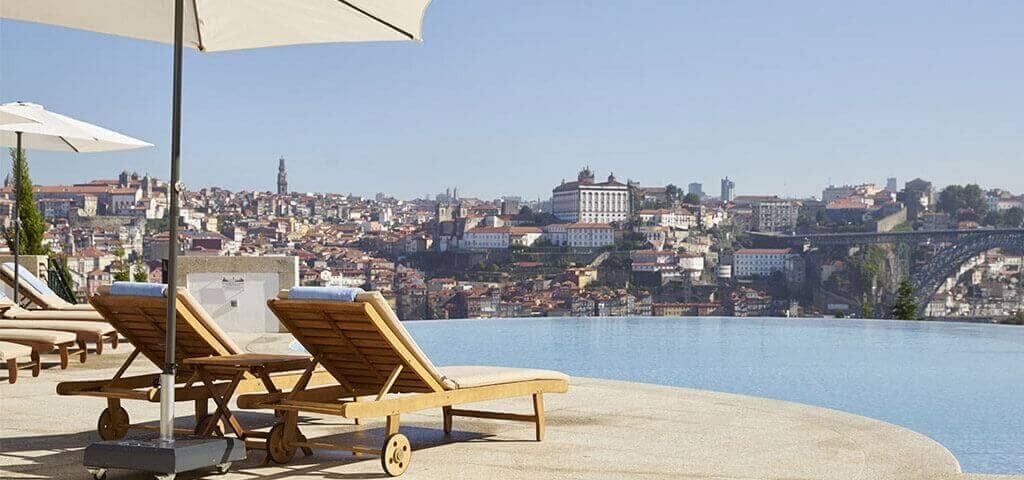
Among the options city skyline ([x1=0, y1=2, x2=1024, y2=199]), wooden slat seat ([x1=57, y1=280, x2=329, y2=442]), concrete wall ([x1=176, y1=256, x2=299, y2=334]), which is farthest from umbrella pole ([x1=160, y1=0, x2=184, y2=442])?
city skyline ([x1=0, y1=2, x2=1024, y2=199])

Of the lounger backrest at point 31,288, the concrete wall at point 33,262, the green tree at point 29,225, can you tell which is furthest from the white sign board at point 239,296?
the green tree at point 29,225

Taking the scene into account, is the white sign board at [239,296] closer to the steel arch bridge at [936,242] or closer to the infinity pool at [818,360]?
the infinity pool at [818,360]

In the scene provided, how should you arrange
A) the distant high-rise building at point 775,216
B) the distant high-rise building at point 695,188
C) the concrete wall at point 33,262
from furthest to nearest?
the distant high-rise building at point 695,188 < the distant high-rise building at point 775,216 < the concrete wall at point 33,262

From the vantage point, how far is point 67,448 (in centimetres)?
494

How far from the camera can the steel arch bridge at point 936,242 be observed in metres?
45.7

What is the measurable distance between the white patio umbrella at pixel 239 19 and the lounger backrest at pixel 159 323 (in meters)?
1.12

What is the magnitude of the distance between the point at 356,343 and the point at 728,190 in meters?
55.6

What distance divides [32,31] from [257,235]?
14749mm

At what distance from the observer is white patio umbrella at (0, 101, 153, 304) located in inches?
346

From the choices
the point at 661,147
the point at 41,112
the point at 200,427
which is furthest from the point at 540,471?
the point at 661,147

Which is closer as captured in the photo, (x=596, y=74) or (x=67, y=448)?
(x=67, y=448)

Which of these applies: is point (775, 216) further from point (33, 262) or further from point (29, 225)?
point (33, 262)

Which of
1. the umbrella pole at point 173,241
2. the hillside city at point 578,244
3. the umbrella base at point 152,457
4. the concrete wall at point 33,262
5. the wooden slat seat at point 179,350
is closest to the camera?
the umbrella base at point 152,457

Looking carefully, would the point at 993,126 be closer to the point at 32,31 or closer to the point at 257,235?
the point at 257,235
